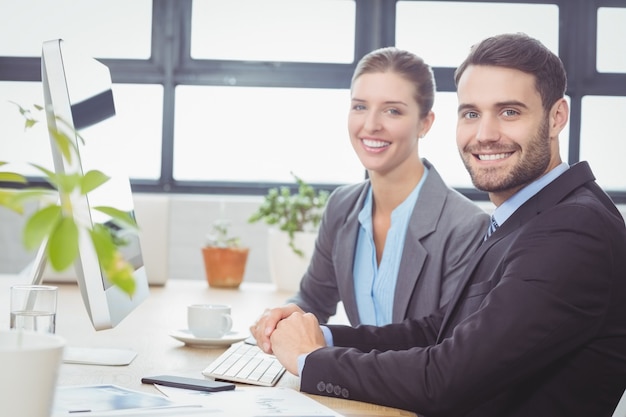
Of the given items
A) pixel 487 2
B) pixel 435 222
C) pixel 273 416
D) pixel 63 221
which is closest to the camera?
pixel 63 221

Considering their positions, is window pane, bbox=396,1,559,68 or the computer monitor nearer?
the computer monitor

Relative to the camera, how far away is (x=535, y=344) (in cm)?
120

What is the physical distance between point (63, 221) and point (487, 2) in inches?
193

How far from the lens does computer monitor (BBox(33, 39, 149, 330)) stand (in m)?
1.24

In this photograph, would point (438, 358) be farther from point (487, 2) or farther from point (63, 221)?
point (487, 2)

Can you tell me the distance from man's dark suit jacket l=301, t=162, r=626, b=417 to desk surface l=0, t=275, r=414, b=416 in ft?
0.17

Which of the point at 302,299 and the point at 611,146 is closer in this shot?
the point at 302,299

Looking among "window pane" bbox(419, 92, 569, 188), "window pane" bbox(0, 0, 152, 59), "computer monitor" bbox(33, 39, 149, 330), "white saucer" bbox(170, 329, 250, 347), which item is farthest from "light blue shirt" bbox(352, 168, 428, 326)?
"window pane" bbox(0, 0, 152, 59)

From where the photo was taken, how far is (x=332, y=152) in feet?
17.1

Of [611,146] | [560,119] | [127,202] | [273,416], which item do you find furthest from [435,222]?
[611,146]

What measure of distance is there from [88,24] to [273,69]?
3.80ft

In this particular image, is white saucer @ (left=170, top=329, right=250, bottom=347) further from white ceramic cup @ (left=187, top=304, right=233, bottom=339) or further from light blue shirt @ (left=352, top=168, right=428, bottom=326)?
light blue shirt @ (left=352, top=168, right=428, bottom=326)

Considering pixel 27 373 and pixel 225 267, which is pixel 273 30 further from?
pixel 27 373

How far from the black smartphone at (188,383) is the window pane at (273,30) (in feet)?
13.4
